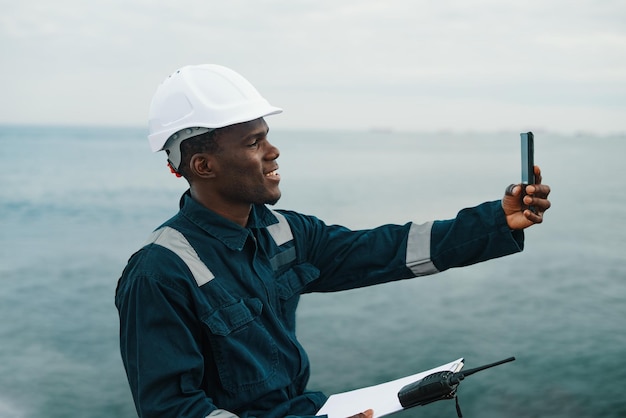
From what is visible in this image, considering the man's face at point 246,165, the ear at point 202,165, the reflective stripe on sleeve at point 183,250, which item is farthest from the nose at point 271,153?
the reflective stripe on sleeve at point 183,250

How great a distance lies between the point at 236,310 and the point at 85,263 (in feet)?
19.2

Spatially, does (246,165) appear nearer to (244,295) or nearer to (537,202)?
(244,295)

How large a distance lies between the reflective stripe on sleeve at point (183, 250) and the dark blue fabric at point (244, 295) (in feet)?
0.04

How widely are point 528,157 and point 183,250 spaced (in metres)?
0.70

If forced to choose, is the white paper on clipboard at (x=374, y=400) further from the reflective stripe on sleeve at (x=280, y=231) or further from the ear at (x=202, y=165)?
the ear at (x=202, y=165)

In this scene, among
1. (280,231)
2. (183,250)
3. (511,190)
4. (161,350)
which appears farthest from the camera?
(280,231)

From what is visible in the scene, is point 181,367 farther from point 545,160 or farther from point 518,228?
point 545,160

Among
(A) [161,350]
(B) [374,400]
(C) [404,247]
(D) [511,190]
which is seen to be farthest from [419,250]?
(A) [161,350]

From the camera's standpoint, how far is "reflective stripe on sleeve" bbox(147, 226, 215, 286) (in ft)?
4.76

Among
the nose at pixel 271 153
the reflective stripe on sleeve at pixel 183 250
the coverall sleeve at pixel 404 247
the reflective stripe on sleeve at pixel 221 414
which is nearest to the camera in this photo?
the reflective stripe on sleeve at pixel 221 414

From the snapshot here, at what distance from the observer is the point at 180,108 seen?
1.52 m

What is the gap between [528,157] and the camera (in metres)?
1.49

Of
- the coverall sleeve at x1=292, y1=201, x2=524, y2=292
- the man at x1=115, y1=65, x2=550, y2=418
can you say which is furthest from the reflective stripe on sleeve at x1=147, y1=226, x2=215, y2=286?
the coverall sleeve at x1=292, y1=201, x2=524, y2=292

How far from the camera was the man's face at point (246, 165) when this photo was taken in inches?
60.1
